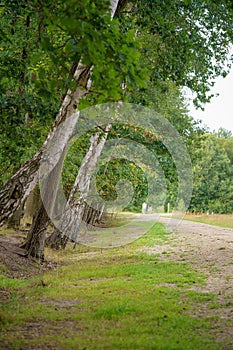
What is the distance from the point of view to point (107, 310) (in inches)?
292

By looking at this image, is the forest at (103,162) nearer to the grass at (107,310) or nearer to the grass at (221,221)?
the grass at (107,310)

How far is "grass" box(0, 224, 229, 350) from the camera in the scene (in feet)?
19.4

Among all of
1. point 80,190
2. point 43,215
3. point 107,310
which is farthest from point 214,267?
point 80,190

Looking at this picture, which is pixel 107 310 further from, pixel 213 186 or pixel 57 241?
pixel 213 186

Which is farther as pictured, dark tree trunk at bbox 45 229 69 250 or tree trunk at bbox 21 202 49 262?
dark tree trunk at bbox 45 229 69 250

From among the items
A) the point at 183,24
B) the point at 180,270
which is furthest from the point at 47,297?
the point at 183,24

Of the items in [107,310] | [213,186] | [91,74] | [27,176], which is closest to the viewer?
[91,74]

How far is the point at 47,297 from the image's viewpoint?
894 centimetres

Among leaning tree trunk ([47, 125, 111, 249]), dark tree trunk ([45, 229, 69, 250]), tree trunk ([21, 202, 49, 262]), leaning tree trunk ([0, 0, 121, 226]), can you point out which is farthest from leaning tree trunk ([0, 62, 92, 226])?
dark tree trunk ([45, 229, 69, 250])

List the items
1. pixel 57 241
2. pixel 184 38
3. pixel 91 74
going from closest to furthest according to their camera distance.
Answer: pixel 91 74, pixel 184 38, pixel 57 241

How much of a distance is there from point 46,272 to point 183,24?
25.8ft

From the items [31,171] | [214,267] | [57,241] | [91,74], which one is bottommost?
[57,241]

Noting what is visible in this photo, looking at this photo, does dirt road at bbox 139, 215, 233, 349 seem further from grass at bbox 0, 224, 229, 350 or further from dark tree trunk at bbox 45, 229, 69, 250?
dark tree trunk at bbox 45, 229, 69, 250

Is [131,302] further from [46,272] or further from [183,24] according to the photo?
[183,24]
